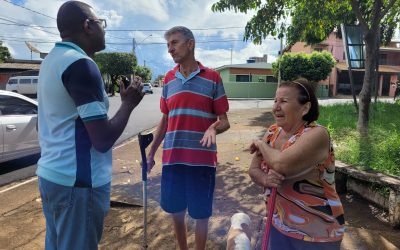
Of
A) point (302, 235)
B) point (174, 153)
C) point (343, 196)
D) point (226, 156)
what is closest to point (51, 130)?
point (174, 153)

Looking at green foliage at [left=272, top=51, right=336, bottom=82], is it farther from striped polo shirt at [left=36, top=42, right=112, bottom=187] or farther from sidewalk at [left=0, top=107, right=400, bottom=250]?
striped polo shirt at [left=36, top=42, right=112, bottom=187]

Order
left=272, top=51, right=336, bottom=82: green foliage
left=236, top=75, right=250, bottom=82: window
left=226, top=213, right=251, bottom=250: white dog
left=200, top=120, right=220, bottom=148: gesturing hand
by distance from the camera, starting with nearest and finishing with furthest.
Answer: left=226, top=213, right=251, bottom=250: white dog → left=200, top=120, right=220, bottom=148: gesturing hand → left=272, top=51, right=336, bottom=82: green foliage → left=236, top=75, right=250, bottom=82: window

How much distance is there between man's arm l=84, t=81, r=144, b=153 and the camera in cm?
175

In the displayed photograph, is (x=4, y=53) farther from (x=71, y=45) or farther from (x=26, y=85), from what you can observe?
(x=71, y=45)

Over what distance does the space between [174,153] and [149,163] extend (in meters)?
0.47

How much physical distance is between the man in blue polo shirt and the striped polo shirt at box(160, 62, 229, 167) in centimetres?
97

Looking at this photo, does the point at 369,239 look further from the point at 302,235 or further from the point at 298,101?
the point at 298,101

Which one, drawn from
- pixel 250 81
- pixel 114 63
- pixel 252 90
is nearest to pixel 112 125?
pixel 252 90

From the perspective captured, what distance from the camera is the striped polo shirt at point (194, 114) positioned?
2846mm

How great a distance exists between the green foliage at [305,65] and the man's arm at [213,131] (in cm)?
2921

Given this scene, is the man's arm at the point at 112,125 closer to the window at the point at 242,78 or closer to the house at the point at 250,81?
the house at the point at 250,81

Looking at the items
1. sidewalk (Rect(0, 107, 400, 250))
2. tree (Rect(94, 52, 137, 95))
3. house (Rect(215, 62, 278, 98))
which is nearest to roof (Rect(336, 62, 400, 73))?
house (Rect(215, 62, 278, 98))

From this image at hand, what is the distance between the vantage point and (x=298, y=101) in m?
1.99

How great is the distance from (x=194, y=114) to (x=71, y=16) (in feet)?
4.05
